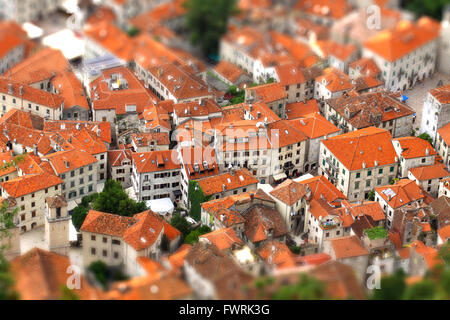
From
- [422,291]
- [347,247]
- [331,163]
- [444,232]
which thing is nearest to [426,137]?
[331,163]

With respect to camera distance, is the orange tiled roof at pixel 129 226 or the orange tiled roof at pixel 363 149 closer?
the orange tiled roof at pixel 129 226

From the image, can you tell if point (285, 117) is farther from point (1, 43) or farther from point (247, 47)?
point (1, 43)

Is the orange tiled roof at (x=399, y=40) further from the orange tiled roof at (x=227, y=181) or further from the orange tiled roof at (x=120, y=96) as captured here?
the orange tiled roof at (x=227, y=181)

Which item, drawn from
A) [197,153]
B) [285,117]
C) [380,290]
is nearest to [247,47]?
[285,117]

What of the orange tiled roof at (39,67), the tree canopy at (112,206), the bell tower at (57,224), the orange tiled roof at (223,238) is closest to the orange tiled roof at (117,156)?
the tree canopy at (112,206)

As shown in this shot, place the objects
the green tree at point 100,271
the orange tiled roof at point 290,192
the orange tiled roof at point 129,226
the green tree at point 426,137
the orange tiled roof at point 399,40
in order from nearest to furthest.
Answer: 1. the green tree at point 100,271
2. the orange tiled roof at point 129,226
3. the orange tiled roof at point 290,192
4. the green tree at point 426,137
5. the orange tiled roof at point 399,40

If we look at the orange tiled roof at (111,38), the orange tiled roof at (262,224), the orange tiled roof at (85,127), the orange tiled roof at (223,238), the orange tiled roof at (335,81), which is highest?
the orange tiled roof at (335,81)

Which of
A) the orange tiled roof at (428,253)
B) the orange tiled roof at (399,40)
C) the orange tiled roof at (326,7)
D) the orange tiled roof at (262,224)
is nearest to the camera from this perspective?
Result: the orange tiled roof at (428,253)

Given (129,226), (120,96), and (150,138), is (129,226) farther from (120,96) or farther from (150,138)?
(120,96)
